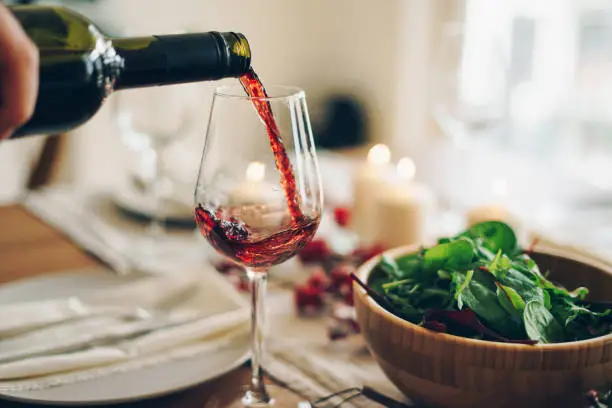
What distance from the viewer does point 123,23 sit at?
3.57m

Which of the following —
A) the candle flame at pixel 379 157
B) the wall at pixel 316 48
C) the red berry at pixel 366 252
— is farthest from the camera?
the wall at pixel 316 48

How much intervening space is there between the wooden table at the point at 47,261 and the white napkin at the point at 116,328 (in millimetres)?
49

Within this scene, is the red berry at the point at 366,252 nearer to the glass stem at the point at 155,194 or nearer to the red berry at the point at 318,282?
the red berry at the point at 318,282

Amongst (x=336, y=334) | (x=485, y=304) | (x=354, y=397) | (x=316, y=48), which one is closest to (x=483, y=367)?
(x=485, y=304)

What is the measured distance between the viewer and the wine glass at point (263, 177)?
2.40 feet

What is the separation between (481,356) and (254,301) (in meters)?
0.24

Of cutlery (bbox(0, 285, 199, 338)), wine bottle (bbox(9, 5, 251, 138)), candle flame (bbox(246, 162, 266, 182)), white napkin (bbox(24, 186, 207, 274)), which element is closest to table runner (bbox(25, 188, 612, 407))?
white napkin (bbox(24, 186, 207, 274))

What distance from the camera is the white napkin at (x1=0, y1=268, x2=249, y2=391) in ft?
2.59

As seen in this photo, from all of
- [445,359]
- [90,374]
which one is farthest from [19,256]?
[445,359]

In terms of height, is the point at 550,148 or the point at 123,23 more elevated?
the point at 123,23

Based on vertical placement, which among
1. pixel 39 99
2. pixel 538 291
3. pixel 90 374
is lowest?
pixel 90 374

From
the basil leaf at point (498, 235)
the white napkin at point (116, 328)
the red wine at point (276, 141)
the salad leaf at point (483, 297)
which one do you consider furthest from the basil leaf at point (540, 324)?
the white napkin at point (116, 328)

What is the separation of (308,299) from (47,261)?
447mm

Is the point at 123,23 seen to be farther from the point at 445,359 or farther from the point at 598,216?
the point at 445,359
